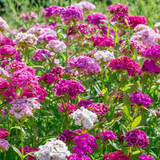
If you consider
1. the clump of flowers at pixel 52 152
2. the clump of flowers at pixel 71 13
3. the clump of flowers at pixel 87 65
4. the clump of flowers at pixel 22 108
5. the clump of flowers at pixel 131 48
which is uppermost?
the clump of flowers at pixel 71 13

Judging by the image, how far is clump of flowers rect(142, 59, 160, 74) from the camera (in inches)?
132

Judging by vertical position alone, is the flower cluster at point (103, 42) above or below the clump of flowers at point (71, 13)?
below

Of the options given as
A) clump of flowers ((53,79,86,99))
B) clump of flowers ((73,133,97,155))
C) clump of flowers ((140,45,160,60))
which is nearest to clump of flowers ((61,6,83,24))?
clump of flowers ((140,45,160,60))

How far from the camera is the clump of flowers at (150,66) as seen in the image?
3.36m

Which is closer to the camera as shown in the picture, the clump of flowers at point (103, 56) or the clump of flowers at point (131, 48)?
the clump of flowers at point (103, 56)

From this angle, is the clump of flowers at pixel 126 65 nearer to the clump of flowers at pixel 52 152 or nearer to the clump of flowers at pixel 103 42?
the clump of flowers at pixel 103 42

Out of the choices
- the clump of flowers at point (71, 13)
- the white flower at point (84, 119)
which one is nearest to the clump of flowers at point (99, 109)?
the white flower at point (84, 119)

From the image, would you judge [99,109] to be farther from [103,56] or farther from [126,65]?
[103,56]

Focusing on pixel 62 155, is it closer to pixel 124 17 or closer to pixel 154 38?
pixel 154 38

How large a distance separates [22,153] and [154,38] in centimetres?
204

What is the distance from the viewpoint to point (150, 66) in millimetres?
3371

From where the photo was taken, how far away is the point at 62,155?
2.07 metres

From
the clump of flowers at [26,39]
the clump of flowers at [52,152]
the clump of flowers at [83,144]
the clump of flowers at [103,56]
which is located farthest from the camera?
the clump of flowers at [26,39]

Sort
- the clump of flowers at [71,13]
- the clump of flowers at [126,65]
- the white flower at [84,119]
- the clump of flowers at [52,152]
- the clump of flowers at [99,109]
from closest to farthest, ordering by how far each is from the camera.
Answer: the clump of flowers at [52,152]
the white flower at [84,119]
the clump of flowers at [99,109]
the clump of flowers at [126,65]
the clump of flowers at [71,13]
